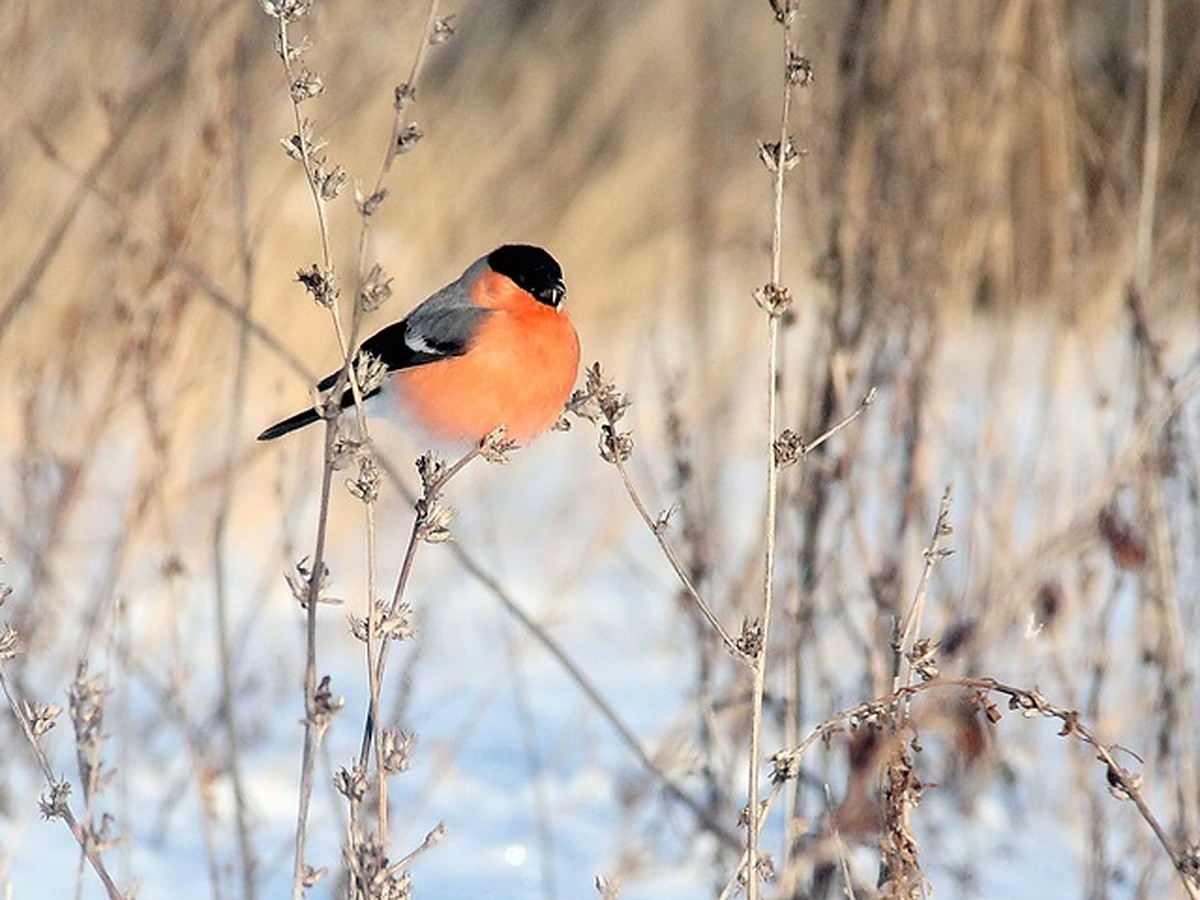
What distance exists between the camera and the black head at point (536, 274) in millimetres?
2646

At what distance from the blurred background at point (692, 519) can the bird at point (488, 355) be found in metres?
0.10

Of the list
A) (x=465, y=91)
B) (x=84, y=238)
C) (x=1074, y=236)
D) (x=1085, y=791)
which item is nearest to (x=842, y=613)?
(x=1085, y=791)

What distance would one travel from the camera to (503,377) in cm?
256

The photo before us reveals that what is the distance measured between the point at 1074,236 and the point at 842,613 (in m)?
0.84

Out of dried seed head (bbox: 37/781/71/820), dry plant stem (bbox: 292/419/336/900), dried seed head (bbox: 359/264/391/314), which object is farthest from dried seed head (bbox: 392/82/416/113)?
dried seed head (bbox: 37/781/71/820)

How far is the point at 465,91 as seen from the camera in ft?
27.5

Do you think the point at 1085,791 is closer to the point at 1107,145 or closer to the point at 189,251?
the point at 1107,145

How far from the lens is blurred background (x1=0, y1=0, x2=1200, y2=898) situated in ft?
9.73

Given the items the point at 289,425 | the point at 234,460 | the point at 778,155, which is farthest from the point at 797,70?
the point at 234,460

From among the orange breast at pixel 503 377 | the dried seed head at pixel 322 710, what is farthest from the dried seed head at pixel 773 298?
the orange breast at pixel 503 377

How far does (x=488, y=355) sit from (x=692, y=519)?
0.49m

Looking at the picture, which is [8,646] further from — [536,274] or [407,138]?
[536,274]

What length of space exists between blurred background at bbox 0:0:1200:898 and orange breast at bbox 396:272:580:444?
0.10 m

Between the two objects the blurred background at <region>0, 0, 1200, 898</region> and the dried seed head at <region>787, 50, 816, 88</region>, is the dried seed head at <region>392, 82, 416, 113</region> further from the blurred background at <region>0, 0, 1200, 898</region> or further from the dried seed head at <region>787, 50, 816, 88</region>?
the blurred background at <region>0, 0, 1200, 898</region>
